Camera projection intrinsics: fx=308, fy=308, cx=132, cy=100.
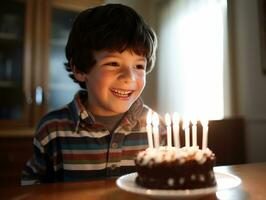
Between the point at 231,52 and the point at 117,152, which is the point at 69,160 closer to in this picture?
the point at 117,152

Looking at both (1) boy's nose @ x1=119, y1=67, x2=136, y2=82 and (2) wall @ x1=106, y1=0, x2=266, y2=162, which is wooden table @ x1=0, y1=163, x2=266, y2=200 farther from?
(2) wall @ x1=106, y1=0, x2=266, y2=162

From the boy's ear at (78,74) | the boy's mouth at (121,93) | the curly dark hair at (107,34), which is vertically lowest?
the boy's mouth at (121,93)

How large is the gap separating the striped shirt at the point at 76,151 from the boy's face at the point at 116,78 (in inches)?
3.4

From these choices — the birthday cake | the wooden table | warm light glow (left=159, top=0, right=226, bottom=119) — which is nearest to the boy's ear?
the wooden table

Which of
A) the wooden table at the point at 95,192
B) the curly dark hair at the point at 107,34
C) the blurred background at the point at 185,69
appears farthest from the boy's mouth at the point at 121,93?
the blurred background at the point at 185,69

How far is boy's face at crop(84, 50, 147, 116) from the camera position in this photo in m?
0.90

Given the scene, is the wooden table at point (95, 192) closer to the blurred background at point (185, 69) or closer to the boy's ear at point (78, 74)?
the boy's ear at point (78, 74)

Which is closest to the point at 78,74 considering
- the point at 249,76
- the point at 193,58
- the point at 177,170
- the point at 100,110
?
the point at 100,110

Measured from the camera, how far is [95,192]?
2.15 feet

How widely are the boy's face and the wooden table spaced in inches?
10.3

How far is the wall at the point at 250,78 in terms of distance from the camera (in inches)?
71.0

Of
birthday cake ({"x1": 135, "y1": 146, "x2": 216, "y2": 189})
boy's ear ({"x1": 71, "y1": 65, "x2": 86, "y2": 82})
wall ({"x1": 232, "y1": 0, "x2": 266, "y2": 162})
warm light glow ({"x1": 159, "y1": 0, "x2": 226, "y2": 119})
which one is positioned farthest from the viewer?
warm light glow ({"x1": 159, "y1": 0, "x2": 226, "y2": 119})

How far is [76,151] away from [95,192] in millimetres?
328

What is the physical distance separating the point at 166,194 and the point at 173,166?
0.07 meters
